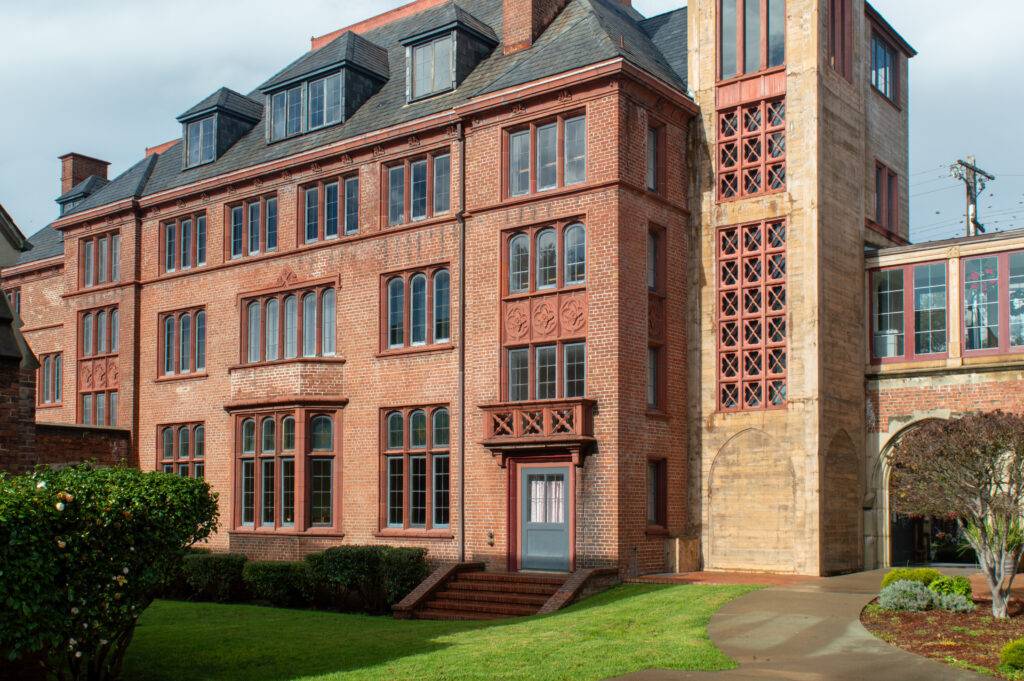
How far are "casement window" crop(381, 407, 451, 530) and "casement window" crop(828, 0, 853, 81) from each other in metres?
A: 11.5

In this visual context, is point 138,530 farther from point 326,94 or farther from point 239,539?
point 326,94

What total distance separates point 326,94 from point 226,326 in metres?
6.65

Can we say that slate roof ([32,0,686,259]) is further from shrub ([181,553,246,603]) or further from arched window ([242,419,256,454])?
shrub ([181,553,246,603])

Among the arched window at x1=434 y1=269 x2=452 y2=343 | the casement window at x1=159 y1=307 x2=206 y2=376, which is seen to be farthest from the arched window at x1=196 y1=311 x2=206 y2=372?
the arched window at x1=434 y1=269 x2=452 y2=343

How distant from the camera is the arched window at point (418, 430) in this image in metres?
26.4

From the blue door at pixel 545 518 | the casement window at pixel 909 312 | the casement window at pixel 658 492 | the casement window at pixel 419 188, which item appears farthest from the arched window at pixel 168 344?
the casement window at pixel 909 312

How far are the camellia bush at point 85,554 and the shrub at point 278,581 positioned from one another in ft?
33.5

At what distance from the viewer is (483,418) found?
2488 cm

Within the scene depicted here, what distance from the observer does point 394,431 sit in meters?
27.1

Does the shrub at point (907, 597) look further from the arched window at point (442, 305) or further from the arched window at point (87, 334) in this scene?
the arched window at point (87, 334)

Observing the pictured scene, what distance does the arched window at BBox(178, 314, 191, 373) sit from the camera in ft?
106

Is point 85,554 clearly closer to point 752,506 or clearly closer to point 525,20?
point 752,506

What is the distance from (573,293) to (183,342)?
13561 millimetres

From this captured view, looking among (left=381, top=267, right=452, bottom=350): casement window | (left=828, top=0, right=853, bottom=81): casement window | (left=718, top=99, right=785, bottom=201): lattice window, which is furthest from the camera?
(left=381, top=267, right=452, bottom=350): casement window
